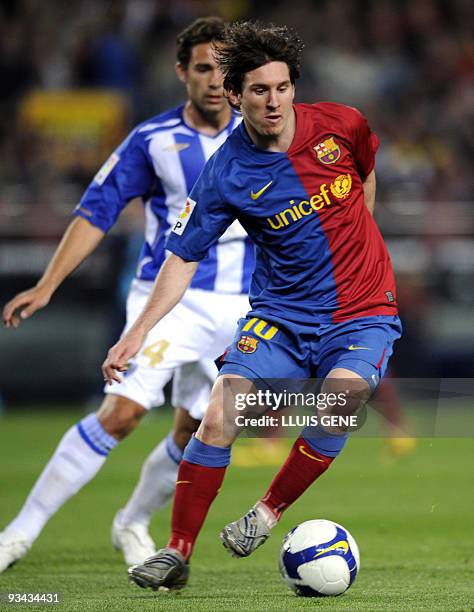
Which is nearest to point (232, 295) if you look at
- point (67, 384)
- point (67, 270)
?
point (67, 270)

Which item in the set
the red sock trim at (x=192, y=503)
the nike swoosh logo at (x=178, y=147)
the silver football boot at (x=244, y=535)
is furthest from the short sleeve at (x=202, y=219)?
the nike swoosh logo at (x=178, y=147)

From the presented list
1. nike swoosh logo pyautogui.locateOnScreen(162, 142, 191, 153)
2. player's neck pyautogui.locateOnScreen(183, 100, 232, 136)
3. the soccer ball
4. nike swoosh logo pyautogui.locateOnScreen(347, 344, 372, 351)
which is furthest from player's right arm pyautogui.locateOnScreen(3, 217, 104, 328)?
the soccer ball

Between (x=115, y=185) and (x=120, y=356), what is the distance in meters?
1.61

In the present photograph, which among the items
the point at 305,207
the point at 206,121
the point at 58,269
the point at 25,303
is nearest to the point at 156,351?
the point at 58,269

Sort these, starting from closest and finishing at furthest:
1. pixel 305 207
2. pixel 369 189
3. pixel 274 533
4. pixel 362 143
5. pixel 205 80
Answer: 1. pixel 305 207
2. pixel 362 143
3. pixel 369 189
4. pixel 205 80
5. pixel 274 533

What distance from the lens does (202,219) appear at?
4867 millimetres

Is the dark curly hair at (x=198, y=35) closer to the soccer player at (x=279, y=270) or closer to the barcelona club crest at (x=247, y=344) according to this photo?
the soccer player at (x=279, y=270)

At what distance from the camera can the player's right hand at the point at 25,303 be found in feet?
18.1

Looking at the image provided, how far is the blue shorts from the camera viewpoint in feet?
15.6

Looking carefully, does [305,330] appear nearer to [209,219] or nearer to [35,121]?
[209,219]

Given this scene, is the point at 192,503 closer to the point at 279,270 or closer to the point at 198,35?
the point at 279,270

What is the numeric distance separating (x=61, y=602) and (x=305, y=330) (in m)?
1.40

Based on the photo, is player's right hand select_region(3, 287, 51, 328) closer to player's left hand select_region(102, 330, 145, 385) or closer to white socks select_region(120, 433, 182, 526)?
player's left hand select_region(102, 330, 145, 385)

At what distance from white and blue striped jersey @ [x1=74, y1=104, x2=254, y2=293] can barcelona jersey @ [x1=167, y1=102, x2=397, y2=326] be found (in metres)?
1.16
